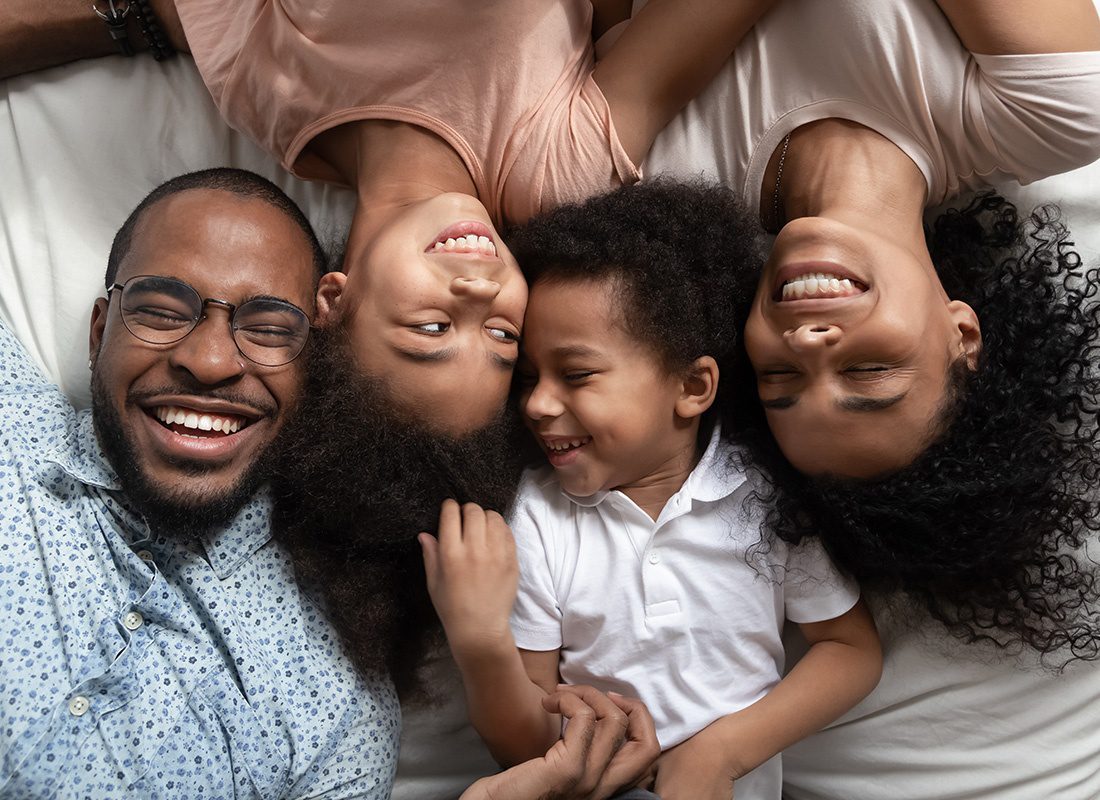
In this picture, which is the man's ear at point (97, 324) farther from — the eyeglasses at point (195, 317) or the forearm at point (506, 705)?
the forearm at point (506, 705)

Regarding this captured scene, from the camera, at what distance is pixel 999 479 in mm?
1725

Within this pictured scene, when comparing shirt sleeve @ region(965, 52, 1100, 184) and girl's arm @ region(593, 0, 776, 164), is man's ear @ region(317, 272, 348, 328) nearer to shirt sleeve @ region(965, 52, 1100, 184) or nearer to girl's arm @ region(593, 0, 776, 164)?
girl's arm @ region(593, 0, 776, 164)

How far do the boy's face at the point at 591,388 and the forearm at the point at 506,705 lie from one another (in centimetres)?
35

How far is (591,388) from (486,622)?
0.45m

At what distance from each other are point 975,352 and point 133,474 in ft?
4.98

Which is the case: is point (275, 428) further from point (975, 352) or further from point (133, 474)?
point (975, 352)

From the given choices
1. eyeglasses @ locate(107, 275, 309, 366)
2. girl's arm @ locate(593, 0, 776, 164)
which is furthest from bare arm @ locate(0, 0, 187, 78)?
girl's arm @ locate(593, 0, 776, 164)

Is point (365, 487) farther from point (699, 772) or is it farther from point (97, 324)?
point (699, 772)

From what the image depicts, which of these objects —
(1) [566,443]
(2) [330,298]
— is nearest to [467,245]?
(2) [330,298]

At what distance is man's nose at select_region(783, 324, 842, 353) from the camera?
64.6 inches

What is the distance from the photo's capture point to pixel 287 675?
70.7 inches

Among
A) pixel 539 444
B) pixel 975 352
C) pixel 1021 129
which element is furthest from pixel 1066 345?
pixel 539 444

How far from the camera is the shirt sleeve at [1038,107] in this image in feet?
5.61

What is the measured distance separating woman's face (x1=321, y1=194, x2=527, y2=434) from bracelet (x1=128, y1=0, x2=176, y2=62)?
0.81m
